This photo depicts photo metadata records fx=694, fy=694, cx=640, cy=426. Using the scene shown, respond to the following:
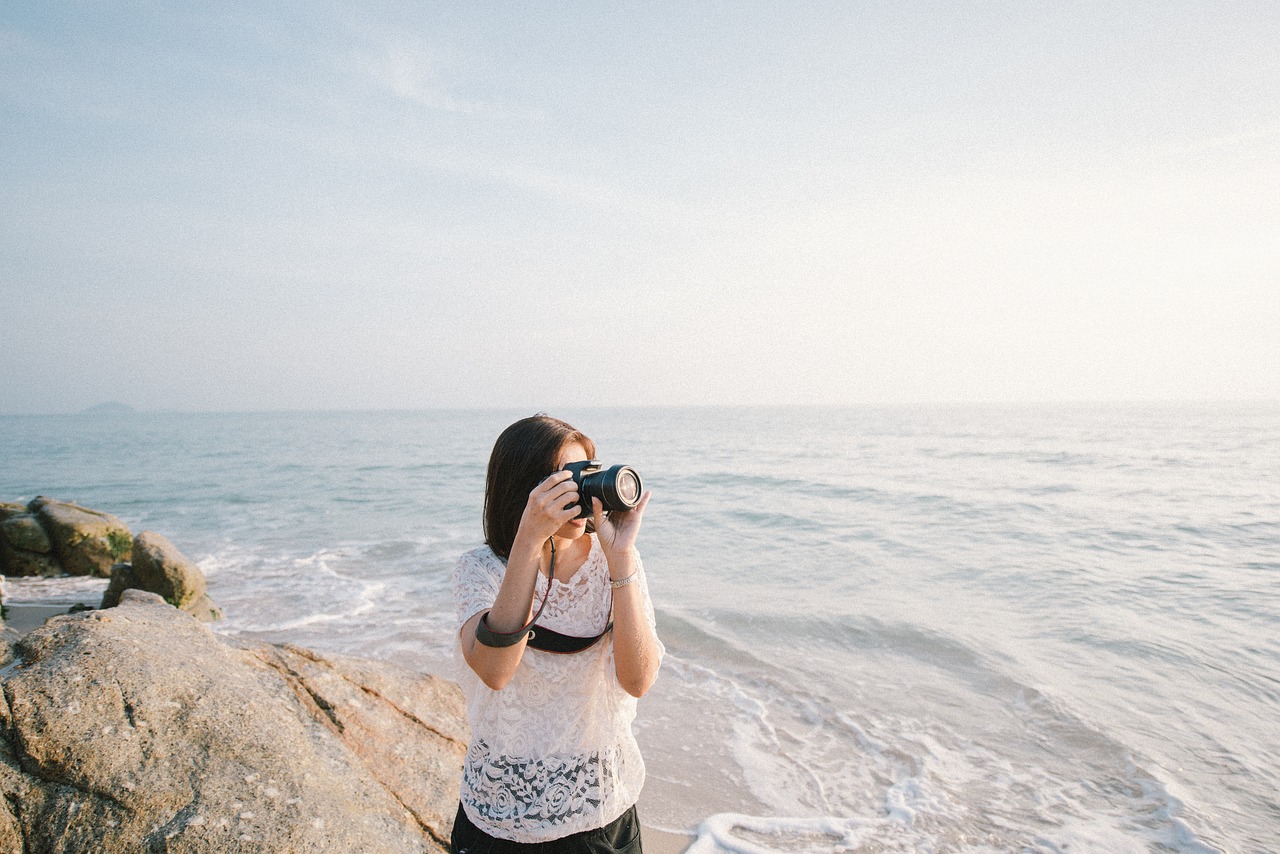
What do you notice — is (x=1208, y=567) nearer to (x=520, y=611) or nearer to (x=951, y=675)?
(x=951, y=675)

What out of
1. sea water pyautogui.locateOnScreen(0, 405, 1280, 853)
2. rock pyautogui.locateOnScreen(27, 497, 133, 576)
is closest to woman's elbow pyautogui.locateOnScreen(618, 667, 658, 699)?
sea water pyautogui.locateOnScreen(0, 405, 1280, 853)

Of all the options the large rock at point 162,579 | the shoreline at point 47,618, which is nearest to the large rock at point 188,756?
the shoreline at point 47,618

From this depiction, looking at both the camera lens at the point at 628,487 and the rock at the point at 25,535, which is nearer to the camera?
the camera lens at the point at 628,487

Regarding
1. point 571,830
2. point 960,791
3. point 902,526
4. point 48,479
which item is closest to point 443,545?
point 902,526

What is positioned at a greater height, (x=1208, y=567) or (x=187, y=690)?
(x=187, y=690)

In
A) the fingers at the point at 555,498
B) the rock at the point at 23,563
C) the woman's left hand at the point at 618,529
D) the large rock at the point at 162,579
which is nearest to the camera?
the fingers at the point at 555,498

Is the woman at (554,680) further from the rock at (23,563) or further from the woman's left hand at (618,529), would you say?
the rock at (23,563)

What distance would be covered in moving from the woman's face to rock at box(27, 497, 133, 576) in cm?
1233

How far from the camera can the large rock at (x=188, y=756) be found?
91.0 inches

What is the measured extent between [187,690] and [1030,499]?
19.5 metres

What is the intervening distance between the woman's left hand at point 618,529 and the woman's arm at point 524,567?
0.13 m

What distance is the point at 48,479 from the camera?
26.1 m

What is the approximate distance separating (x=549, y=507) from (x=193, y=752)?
2.07m

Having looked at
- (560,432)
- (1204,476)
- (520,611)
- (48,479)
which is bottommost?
(48,479)
